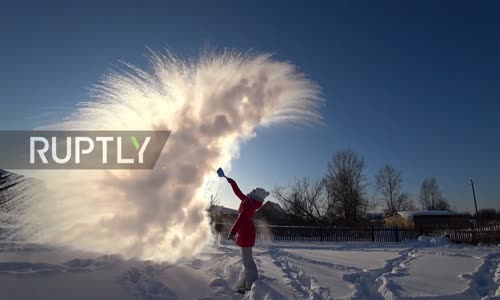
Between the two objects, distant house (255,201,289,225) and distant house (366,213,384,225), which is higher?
distant house (255,201,289,225)

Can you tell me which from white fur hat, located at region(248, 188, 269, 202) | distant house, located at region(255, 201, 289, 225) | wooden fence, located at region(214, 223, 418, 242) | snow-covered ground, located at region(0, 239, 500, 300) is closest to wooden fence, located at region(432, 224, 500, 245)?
wooden fence, located at region(214, 223, 418, 242)

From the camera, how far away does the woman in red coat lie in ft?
23.1

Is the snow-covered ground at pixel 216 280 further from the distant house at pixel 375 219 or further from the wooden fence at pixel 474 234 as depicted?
the distant house at pixel 375 219

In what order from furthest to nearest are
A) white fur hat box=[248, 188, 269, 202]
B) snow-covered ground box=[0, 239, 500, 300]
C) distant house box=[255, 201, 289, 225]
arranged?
distant house box=[255, 201, 289, 225] < white fur hat box=[248, 188, 269, 202] < snow-covered ground box=[0, 239, 500, 300]

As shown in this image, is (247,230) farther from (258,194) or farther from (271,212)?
(271,212)

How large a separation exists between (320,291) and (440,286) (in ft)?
7.68

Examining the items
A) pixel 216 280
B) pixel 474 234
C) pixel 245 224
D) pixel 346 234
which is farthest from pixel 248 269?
pixel 346 234

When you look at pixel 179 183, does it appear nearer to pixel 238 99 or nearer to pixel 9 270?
pixel 238 99

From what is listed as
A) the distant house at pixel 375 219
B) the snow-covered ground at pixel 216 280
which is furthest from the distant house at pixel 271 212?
the snow-covered ground at pixel 216 280

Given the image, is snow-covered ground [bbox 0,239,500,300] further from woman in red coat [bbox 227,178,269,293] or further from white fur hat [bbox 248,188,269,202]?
white fur hat [bbox 248,188,269,202]

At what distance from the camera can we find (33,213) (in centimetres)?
1390

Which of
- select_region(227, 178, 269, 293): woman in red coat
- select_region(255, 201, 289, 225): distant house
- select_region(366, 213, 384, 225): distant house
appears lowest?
select_region(366, 213, 384, 225): distant house

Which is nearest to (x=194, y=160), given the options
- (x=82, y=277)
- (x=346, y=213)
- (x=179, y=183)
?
(x=179, y=183)

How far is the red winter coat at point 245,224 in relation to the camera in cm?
726
